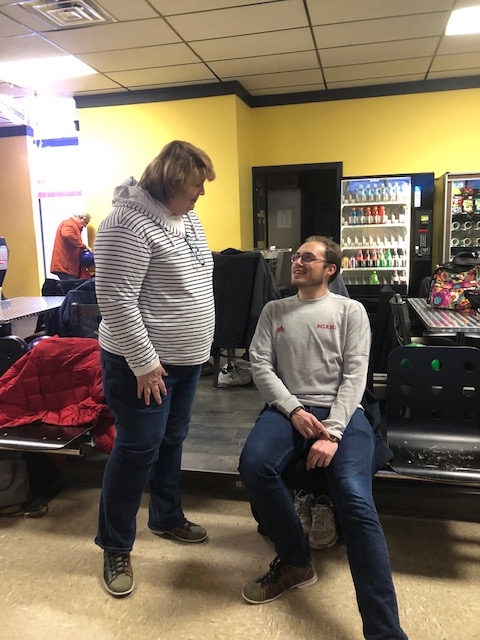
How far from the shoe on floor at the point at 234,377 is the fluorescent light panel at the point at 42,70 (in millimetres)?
3177

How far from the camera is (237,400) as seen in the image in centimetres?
360

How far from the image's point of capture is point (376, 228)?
617cm

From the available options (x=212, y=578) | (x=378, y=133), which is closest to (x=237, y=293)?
(x=212, y=578)

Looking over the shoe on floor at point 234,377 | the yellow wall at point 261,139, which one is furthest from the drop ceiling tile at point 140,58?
the shoe on floor at point 234,377

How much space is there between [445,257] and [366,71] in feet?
7.09

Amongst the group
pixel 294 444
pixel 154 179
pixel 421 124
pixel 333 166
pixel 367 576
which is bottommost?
pixel 367 576

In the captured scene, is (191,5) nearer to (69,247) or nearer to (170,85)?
(170,85)

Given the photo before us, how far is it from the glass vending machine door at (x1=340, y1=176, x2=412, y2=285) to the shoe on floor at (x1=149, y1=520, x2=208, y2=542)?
14.8ft

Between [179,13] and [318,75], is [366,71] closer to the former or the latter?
[318,75]

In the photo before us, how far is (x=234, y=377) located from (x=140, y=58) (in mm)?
3035

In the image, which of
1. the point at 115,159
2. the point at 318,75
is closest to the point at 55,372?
the point at 115,159

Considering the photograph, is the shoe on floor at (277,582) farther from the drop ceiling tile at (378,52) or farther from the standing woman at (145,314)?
the drop ceiling tile at (378,52)

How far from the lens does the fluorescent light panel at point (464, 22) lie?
3.97 metres

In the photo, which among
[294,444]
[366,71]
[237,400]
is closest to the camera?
[294,444]
